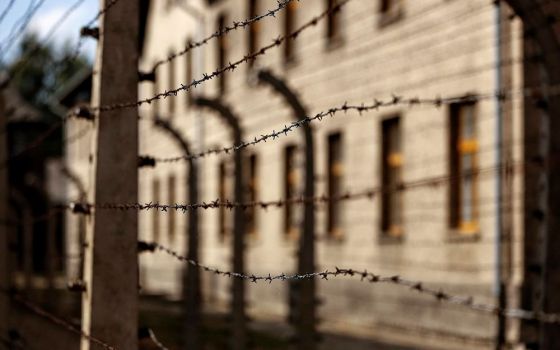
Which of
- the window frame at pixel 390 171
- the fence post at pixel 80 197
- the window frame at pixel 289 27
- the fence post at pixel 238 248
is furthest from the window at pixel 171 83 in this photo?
the fence post at pixel 238 248

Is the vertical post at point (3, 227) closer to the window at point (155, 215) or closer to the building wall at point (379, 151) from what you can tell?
the building wall at point (379, 151)

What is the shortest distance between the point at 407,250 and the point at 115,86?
13829mm

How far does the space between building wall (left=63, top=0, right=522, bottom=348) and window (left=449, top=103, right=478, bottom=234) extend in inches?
5.0

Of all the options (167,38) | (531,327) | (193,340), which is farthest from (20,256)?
(531,327)

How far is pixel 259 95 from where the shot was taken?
23.8 meters

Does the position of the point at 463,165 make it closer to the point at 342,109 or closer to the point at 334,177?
the point at 334,177

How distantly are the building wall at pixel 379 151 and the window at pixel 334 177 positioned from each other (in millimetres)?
131

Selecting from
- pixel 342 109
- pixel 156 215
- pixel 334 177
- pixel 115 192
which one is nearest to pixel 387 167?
pixel 334 177

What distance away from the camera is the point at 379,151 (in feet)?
62.1

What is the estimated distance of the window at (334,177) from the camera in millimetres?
20641

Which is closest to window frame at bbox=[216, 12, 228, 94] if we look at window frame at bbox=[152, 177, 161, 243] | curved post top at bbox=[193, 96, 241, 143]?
window frame at bbox=[152, 177, 161, 243]

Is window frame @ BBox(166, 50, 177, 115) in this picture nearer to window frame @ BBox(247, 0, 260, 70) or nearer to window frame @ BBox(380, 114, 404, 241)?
window frame @ BBox(247, 0, 260, 70)

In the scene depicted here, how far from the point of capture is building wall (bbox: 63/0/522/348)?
16.0 meters

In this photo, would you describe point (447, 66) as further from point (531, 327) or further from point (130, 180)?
point (130, 180)
